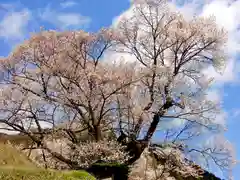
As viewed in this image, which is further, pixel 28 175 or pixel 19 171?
pixel 19 171

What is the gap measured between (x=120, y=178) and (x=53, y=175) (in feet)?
46.5

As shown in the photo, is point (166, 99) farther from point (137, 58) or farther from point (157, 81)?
point (137, 58)

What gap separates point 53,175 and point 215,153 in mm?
15237

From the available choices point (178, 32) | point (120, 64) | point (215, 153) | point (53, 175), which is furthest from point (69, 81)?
point (53, 175)

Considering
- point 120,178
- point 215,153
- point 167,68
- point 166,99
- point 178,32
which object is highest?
point 178,32

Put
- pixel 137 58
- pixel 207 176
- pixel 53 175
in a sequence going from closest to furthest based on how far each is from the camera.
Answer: pixel 53 175 < pixel 137 58 < pixel 207 176

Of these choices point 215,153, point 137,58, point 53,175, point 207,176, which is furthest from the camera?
point 207,176

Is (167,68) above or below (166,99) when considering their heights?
above

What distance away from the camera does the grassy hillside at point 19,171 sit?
10.9 m

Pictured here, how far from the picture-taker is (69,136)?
88.2ft

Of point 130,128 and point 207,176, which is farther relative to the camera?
point 207,176

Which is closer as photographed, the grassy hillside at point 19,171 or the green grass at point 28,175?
the green grass at point 28,175

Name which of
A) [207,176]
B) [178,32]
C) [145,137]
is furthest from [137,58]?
[207,176]

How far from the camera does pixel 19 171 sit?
11305 mm
